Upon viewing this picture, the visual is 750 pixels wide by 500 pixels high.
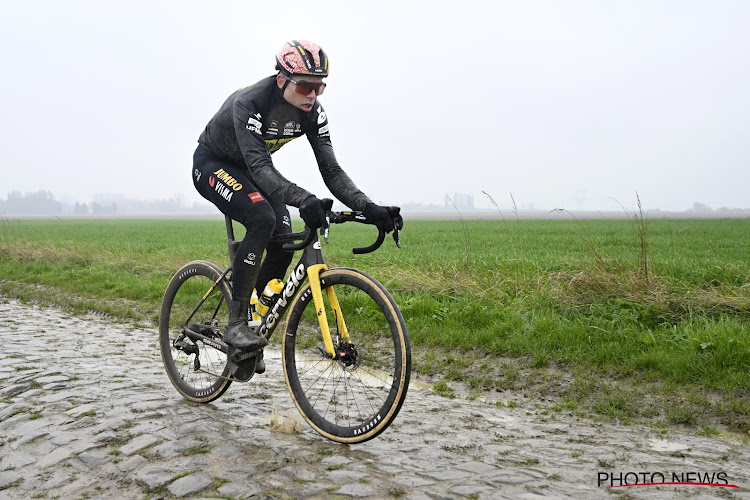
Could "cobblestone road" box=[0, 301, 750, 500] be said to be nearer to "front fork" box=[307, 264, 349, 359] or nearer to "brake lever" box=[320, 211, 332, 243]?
"front fork" box=[307, 264, 349, 359]

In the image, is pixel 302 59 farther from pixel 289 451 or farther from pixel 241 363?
pixel 289 451

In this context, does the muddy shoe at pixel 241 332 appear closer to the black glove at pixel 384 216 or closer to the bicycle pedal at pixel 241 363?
the bicycle pedal at pixel 241 363

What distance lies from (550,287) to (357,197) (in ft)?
16.6

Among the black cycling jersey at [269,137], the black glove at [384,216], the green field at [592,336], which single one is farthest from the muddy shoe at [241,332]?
the green field at [592,336]

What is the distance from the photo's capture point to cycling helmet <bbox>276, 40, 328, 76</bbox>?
453 centimetres

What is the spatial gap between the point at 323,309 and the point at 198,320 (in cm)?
180

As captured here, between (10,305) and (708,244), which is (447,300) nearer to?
(10,305)

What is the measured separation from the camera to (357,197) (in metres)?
4.81

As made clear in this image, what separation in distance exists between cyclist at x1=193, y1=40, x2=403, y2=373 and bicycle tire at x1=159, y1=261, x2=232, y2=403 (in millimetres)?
498

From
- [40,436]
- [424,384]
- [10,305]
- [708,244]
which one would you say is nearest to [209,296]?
[40,436]

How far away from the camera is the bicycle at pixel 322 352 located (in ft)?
13.5

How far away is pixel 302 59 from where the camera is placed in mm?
4531

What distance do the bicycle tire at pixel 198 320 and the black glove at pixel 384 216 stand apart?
1.57 meters

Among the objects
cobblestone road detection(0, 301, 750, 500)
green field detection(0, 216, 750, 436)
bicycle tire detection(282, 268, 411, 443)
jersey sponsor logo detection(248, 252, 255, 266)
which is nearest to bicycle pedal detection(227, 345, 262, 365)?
bicycle tire detection(282, 268, 411, 443)
